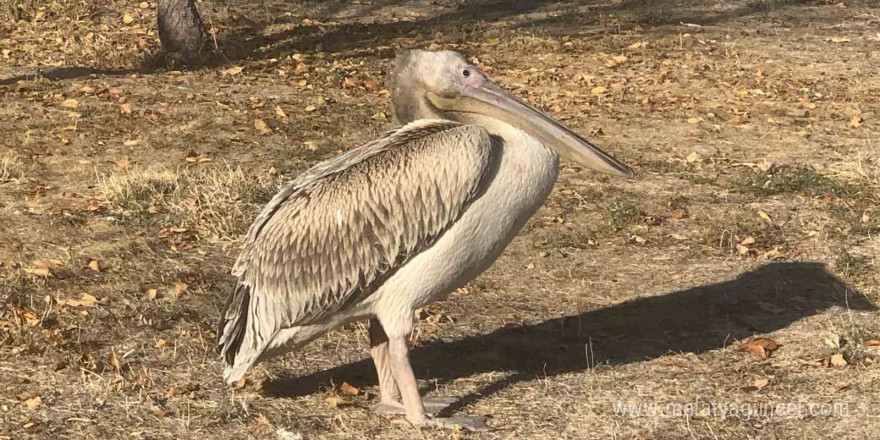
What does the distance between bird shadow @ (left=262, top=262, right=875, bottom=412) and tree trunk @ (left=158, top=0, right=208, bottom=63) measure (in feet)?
24.9

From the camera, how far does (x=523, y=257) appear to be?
7.79m

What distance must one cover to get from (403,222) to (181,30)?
8.64m

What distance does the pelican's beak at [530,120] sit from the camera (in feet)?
17.4

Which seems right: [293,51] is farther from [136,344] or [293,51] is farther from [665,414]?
[665,414]

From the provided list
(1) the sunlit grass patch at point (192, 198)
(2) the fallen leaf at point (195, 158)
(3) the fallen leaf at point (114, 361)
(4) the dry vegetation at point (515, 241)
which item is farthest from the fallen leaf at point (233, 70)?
(3) the fallen leaf at point (114, 361)

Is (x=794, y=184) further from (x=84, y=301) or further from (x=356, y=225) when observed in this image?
(x=84, y=301)

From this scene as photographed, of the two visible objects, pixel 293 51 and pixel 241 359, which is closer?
pixel 241 359

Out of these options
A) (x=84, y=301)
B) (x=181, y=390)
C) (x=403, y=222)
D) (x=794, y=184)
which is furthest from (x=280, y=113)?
(x=403, y=222)

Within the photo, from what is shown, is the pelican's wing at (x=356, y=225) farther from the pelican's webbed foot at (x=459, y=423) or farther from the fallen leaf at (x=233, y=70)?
the fallen leaf at (x=233, y=70)

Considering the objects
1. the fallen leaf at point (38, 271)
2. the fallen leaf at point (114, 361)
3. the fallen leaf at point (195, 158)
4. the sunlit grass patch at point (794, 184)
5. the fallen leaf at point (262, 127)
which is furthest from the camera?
the fallen leaf at point (262, 127)

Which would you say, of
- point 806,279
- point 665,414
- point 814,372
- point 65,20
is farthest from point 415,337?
point 65,20

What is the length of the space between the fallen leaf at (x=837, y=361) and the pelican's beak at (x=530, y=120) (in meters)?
1.61

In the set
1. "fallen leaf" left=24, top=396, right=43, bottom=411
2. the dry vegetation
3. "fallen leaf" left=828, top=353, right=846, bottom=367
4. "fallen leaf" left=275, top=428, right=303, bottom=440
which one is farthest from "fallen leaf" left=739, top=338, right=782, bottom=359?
"fallen leaf" left=24, top=396, right=43, bottom=411

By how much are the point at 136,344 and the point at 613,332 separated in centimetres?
264
